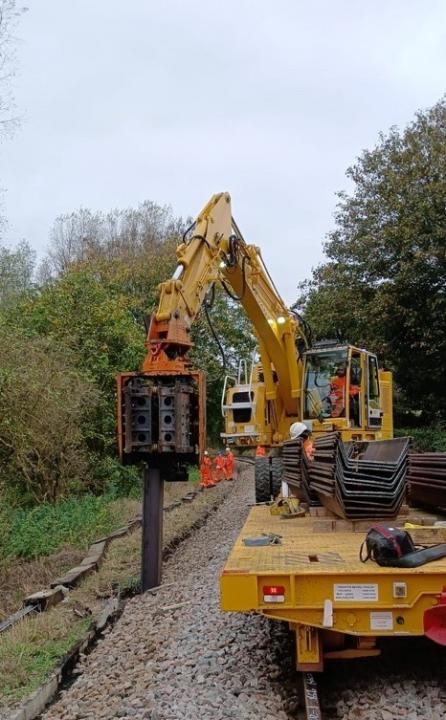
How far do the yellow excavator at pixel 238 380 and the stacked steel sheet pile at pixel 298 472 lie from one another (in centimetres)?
119

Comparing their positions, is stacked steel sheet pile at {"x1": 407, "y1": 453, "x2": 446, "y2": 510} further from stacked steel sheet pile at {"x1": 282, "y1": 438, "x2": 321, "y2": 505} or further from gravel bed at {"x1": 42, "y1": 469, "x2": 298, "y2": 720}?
gravel bed at {"x1": 42, "y1": 469, "x2": 298, "y2": 720}

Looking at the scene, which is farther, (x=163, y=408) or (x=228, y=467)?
(x=228, y=467)

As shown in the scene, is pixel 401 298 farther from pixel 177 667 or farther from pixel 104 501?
pixel 177 667

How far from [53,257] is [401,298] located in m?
32.1

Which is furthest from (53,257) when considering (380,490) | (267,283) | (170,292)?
(380,490)

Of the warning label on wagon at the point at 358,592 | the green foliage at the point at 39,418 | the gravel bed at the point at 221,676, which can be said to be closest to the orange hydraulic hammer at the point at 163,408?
the gravel bed at the point at 221,676

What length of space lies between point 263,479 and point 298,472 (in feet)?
14.7

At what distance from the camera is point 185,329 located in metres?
8.07

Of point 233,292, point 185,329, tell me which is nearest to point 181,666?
point 185,329

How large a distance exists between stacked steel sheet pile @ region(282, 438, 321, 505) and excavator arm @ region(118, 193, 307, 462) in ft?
3.91

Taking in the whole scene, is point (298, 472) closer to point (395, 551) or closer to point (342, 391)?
point (395, 551)

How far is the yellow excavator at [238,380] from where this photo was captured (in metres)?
7.51

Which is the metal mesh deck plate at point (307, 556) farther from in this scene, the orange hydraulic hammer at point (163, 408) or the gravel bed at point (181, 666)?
the orange hydraulic hammer at point (163, 408)

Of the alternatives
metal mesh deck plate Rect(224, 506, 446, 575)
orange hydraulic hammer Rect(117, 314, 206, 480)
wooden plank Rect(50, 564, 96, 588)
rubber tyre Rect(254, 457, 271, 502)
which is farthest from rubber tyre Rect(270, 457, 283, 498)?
metal mesh deck plate Rect(224, 506, 446, 575)
